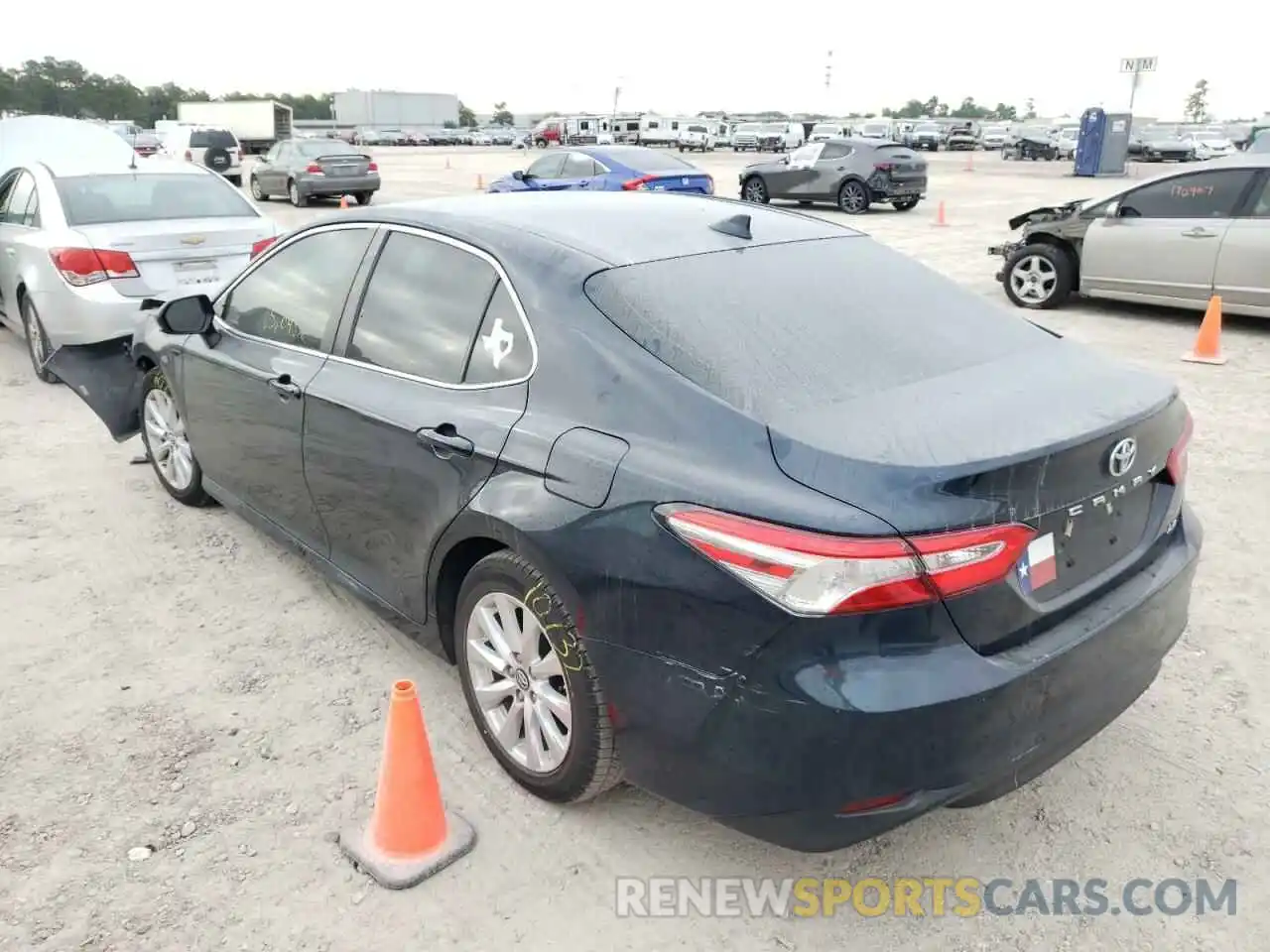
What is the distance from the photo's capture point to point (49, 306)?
6.99m

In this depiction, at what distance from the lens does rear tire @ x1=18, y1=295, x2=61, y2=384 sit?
23.8ft

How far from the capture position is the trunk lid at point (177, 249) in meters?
6.88

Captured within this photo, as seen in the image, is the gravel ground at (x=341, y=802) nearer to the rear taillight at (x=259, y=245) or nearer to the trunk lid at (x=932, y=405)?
the trunk lid at (x=932, y=405)

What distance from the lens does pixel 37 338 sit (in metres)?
7.40

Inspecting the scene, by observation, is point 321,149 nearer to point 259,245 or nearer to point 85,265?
point 259,245

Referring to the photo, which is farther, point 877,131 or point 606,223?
point 877,131

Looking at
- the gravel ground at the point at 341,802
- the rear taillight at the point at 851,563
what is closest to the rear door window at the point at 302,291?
the gravel ground at the point at 341,802

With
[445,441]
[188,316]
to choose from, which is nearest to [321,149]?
[188,316]

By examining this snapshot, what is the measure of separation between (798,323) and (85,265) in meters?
5.85

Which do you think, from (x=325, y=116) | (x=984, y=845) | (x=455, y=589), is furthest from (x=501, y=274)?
(x=325, y=116)

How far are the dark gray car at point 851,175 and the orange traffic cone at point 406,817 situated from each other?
19.9 meters

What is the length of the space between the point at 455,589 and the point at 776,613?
1.29 meters

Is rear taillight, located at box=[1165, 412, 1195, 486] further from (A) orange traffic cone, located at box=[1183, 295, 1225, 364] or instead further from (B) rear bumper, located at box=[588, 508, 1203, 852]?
(A) orange traffic cone, located at box=[1183, 295, 1225, 364]

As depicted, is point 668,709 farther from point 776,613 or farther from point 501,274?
point 501,274
